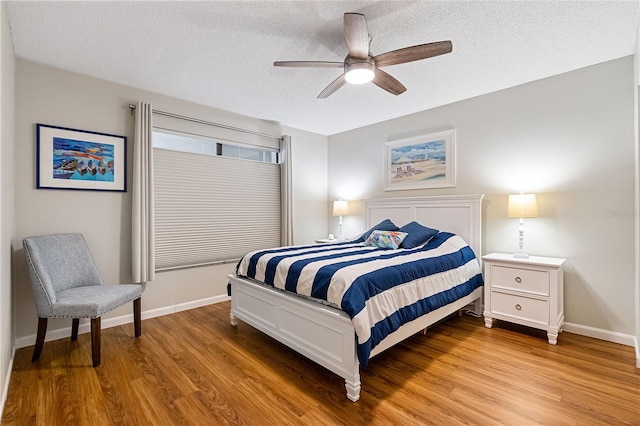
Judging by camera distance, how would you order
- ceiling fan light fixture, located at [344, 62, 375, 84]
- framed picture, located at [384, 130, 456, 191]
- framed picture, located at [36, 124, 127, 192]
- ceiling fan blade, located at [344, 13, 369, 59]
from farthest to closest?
framed picture, located at [384, 130, 456, 191], framed picture, located at [36, 124, 127, 192], ceiling fan light fixture, located at [344, 62, 375, 84], ceiling fan blade, located at [344, 13, 369, 59]

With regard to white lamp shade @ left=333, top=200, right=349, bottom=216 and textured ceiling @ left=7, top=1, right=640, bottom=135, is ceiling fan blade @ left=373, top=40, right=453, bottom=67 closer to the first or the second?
textured ceiling @ left=7, top=1, right=640, bottom=135

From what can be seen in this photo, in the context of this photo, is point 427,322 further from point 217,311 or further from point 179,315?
point 179,315

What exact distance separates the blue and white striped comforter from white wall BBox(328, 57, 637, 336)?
811 millimetres

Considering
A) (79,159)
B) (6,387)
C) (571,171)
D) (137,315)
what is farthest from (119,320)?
(571,171)

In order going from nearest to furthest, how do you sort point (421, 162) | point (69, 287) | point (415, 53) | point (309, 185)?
1. point (415, 53)
2. point (69, 287)
3. point (421, 162)
4. point (309, 185)

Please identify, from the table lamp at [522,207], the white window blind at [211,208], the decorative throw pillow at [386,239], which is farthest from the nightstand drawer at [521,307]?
the white window blind at [211,208]

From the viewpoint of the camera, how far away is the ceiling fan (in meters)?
1.89

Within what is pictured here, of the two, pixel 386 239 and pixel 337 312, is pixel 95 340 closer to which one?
pixel 337 312

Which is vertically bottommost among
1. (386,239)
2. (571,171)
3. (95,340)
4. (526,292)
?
(95,340)

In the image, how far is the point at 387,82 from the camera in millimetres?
2488

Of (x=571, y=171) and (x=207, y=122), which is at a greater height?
(x=207, y=122)

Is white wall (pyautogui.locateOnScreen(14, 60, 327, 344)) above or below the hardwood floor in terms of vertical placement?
above

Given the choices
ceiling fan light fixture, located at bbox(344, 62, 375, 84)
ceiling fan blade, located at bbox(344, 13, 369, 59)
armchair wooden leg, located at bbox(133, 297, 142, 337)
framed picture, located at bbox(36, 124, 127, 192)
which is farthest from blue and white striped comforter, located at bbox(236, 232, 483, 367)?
framed picture, located at bbox(36, 124, 127, 192)

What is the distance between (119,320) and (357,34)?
3589 millimetres
